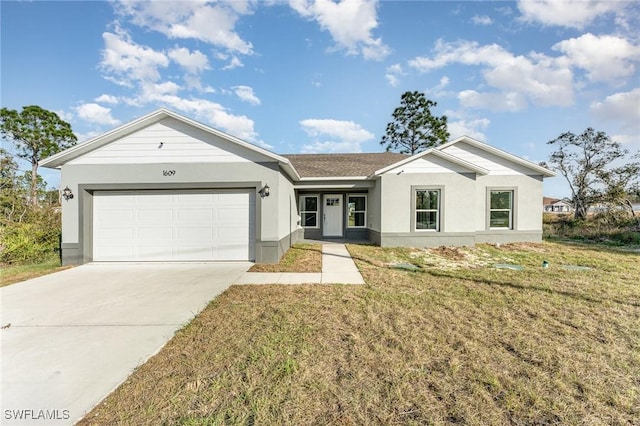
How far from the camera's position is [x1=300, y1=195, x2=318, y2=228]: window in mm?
14477

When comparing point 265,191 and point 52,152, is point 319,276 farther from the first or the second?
point 52,152

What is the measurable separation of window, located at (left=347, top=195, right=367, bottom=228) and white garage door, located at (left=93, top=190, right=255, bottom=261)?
22.0 ft

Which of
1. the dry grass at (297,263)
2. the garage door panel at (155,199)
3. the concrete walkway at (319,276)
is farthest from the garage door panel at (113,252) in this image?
the concrete walkway at (319,276)

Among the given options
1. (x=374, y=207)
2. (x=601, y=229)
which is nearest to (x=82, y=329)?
(x=374, y=207)

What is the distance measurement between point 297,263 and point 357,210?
263 inches

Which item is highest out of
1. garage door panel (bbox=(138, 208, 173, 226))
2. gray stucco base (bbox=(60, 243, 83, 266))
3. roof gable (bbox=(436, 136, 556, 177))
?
roof gable (bbox=(436, 136, 556, 177))

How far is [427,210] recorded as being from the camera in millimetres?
11391

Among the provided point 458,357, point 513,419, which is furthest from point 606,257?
point 513,419

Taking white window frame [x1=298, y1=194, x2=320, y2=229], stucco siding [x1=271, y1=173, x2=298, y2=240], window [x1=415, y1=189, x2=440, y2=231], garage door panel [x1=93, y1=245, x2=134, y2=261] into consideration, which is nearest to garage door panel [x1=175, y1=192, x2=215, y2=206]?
stucco siding [x1=271, y1=173, x2=298, y2=240]

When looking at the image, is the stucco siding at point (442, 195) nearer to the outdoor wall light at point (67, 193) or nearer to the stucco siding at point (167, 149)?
the stucco siding at point (167, 149)

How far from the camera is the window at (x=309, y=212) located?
14.5 metres

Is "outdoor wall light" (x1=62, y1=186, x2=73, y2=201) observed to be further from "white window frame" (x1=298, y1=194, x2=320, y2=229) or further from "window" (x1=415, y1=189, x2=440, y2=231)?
"window" (x1=415, y1=189, x2=440, y2=231)

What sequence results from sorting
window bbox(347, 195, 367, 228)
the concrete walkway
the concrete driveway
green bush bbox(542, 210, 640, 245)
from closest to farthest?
1. the concrete driveway
2. the concrete walkway
3. green bush bbox(542, 210, 640, 245)
4. window bbox(347, 195, 367, 228)

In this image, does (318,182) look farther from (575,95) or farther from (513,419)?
(575,95)
